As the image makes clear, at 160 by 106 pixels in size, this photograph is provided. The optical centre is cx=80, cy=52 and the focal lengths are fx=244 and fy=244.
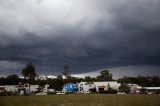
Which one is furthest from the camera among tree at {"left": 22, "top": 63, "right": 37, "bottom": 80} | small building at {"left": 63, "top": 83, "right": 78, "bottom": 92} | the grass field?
small building at {"left": 63, "top": 83, "right": 78, "bottom": 92}

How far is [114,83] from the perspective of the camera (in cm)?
16125

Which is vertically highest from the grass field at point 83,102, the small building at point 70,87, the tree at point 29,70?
the tree at point 29,70

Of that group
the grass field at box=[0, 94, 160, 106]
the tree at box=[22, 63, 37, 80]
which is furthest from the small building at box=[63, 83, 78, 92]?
the grass field at box=[0, 94, 160, 106]

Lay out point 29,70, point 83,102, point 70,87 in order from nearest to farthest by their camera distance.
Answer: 1. point 83,102
2. point 29,70
3. point 70,87

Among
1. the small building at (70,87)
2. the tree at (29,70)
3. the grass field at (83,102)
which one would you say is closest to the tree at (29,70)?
the tree at (29,70)

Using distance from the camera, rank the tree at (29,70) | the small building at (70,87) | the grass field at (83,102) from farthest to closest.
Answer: the small building at (70,87), the tree at (29,70), the grass field at (83,102)

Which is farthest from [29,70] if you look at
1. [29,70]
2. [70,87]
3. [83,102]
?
[83,102]

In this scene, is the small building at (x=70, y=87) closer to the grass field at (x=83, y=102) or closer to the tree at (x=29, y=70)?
the tree at (x=29, y=70)

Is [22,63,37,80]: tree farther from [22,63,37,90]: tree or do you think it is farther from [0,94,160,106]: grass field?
[0,94,160,106]: grass field

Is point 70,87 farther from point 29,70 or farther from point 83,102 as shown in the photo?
point 83,102

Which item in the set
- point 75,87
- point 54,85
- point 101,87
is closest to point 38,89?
point 54,85

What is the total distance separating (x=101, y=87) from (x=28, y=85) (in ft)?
152

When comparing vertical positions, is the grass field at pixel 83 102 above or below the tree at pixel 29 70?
below

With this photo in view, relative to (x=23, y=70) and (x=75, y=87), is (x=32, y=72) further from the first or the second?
(x=75, y=87)
